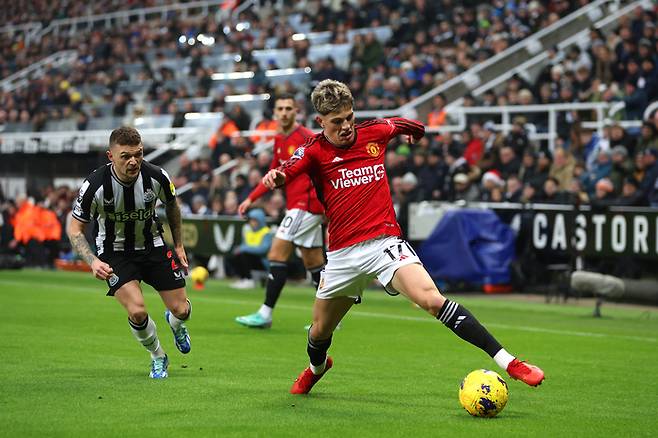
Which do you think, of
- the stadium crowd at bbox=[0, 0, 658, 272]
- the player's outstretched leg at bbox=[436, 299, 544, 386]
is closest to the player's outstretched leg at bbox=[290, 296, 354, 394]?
the player's outstretched leg at bbox=[436, 299, 544, 386]

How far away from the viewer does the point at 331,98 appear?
7.81 meters

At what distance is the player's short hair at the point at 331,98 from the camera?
307 inches

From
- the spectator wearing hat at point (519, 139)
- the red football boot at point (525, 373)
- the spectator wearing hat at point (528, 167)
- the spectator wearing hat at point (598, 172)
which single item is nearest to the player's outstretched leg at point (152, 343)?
the red football boot at point (525, 373)

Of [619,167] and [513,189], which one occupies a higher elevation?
[619,167]

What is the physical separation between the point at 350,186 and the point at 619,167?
455 inches

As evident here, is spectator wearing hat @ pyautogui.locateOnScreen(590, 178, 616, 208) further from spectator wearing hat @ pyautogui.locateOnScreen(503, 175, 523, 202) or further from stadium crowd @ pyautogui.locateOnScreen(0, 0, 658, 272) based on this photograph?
spectator wearing hat @ pyautogui.locateOnScreen(503, 175, 523, 202)

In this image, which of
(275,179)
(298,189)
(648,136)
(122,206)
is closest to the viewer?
(275,179)

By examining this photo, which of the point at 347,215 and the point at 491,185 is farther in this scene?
the point at 491,185

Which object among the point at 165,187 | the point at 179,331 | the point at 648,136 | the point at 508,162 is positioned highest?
the point at 165,187

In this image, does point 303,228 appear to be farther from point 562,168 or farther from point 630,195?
point 562,168

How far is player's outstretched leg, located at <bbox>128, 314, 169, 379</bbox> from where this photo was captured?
8.89m

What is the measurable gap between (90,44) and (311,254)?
1137 inches

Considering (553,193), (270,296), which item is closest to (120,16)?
(553,193)

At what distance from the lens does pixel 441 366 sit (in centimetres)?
987
